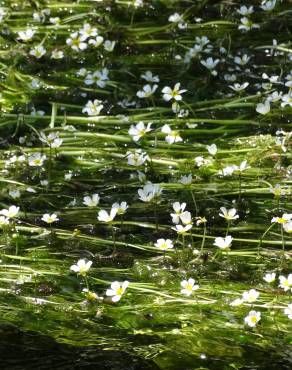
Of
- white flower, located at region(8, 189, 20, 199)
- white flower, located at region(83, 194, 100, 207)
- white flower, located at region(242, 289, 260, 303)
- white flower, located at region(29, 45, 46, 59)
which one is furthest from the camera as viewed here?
white flower, located at region(29, 45, 46, 59)

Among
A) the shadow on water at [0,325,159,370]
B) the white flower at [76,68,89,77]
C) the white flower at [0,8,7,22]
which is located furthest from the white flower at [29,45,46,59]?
the shadow on water at [0,325,159,370]

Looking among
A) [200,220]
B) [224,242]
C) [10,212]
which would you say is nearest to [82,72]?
[10,212]

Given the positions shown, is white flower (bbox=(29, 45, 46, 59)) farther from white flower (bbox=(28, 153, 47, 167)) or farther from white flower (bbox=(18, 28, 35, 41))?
white flower (bbox=(28, 153, 47, 167))

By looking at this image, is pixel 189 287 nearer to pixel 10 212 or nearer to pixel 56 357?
pixel 56 357

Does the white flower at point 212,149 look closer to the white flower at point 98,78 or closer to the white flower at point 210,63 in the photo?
the white flower at point 210,63

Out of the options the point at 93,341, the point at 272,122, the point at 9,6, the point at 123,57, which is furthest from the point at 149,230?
the point at 9,6

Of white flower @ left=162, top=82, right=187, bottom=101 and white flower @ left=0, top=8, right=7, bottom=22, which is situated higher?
white flower @ left=0, top=8, right=7, bottom=22

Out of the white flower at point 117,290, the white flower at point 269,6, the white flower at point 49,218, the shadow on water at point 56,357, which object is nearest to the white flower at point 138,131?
the white flower at point 49,218

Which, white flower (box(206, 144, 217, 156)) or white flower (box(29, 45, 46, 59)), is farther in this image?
white flower (box(29, 45, 46, 59))
